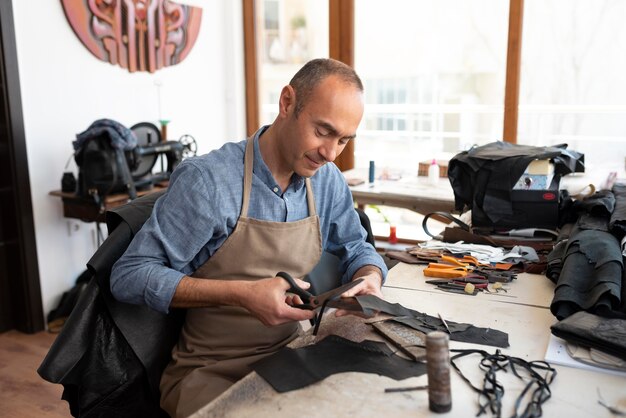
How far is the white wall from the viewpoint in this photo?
3.50 m

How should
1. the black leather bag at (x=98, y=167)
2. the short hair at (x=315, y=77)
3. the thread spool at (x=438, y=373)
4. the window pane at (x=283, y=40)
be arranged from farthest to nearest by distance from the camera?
the window pane at (x=283, y=40), the black leather bag at (x=98, y=167), the short hair at (x=315, y=77), the thread spool at (x=438, y=373)

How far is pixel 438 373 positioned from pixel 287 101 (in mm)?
857

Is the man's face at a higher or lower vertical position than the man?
higher

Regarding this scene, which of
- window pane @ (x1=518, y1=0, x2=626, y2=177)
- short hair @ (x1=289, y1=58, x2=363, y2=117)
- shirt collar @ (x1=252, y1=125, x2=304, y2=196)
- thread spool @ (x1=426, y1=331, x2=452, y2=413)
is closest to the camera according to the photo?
thread spool @ (x1=426, y1=331, x2=452, y2=413)

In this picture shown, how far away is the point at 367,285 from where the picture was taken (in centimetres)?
156

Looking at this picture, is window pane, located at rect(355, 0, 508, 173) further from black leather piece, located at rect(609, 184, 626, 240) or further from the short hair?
the short hair

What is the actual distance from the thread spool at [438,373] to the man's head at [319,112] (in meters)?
0.67

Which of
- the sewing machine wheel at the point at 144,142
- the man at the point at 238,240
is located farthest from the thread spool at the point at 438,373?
the sewing machine wheel at the point at 144,142

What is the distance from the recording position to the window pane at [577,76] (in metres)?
4.03

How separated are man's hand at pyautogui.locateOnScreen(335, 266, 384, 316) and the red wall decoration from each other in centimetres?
286

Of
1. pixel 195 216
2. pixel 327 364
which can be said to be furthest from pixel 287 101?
pixel 327 364

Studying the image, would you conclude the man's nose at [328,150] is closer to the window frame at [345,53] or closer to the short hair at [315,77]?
the short hair at [315,77]

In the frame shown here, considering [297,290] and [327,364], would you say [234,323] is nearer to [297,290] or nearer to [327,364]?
[297,290]

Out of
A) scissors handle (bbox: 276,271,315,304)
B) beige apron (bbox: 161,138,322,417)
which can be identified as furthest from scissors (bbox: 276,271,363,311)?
beige apron (bbox: 161,138,322,417)
